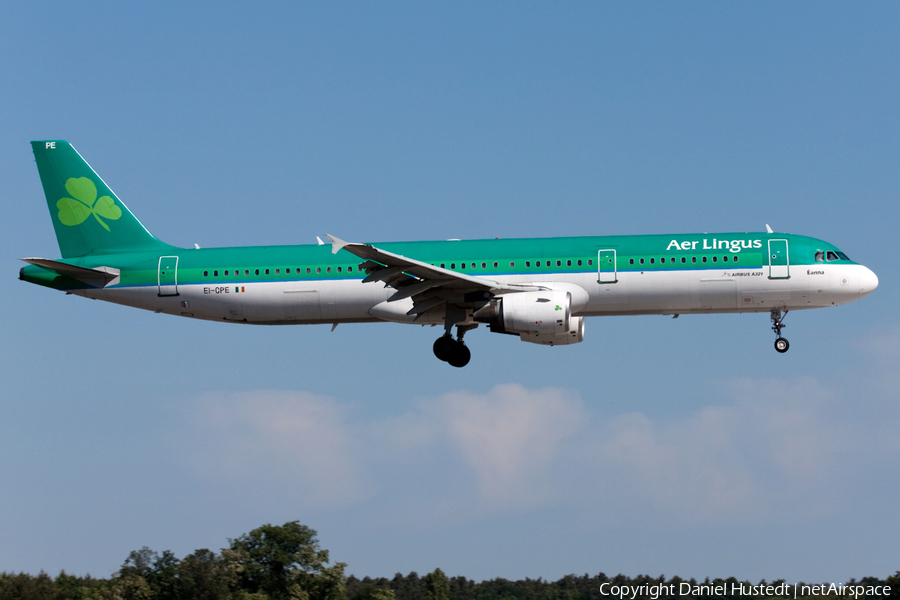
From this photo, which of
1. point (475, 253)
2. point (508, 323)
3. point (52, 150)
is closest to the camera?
point (508, 323)

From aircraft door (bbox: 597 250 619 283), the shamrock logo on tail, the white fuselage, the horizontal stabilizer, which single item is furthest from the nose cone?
the shamrock logo on tail

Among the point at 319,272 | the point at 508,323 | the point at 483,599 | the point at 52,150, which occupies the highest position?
the point at 52,150

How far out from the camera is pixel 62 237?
133ft

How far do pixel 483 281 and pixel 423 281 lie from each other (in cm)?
198

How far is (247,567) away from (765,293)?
35.8 metres

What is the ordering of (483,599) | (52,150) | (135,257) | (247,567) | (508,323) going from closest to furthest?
(508,323)
(135,257)
(52,150)
(247,567)
(483,599)

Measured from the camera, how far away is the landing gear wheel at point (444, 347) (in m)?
36.9

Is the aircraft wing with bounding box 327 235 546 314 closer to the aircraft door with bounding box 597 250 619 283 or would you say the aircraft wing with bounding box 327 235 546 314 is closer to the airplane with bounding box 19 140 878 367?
the airplane with bounding box 19 140 878 367

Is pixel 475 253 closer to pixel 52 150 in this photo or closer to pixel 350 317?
pixel 350 317

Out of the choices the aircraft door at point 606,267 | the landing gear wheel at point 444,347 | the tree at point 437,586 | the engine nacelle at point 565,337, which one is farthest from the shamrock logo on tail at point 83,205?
the tree at point 437,586

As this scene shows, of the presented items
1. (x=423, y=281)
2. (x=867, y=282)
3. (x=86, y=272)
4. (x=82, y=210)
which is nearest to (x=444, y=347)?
(x=423, y=281)

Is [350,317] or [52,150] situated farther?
[52,150]

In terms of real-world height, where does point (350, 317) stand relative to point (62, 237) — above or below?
below

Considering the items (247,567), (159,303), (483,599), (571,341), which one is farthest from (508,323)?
(483,599)
